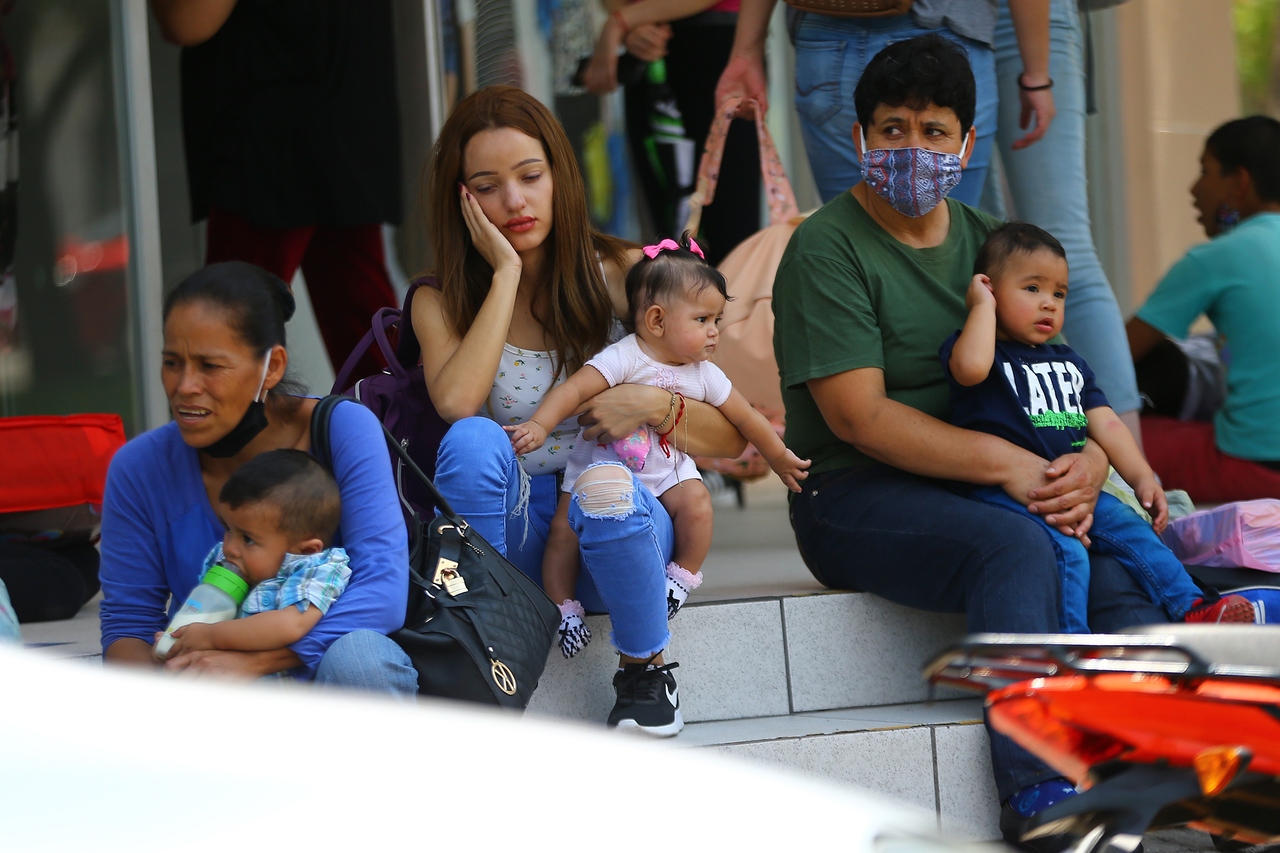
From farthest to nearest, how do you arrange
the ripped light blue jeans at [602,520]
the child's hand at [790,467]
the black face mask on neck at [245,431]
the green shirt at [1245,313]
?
1. the green shirt at [1245,313]
2. the child's hand at [790,467]
3. the ripped light blue jeans at [602,520]
4. the black face mask on neck at [245,431]

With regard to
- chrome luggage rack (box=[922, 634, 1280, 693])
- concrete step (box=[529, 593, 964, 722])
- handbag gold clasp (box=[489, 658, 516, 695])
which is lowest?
concrete step (box=[529, 593, 964, 722])

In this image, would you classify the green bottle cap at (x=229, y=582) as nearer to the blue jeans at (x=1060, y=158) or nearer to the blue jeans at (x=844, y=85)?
the blue jeans at (x=844, y=85)

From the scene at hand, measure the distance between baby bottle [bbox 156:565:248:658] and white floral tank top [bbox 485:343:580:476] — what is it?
2.65 ft

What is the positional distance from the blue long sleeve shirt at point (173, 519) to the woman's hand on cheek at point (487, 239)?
572 millimetres

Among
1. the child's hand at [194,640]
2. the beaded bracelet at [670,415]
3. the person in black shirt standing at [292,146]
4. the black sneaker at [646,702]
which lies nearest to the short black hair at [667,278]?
the beaded bracelet at [670,415]

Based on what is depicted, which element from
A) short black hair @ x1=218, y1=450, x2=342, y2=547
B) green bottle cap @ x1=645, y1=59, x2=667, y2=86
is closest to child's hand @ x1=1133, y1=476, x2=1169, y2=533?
short black hair @ x1=218, y1=450, x2=342, y2=547

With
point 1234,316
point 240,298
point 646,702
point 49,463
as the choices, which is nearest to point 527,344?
point 240,298

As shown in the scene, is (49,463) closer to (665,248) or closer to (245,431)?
(245,431)

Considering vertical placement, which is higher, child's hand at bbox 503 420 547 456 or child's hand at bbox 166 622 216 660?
child's hand at bbox 503 420 547 456

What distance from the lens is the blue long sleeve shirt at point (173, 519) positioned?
6.96ft

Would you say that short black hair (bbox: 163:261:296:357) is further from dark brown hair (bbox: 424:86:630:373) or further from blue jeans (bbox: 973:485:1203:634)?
blue jeans (bbox: 973:485:1203:634)

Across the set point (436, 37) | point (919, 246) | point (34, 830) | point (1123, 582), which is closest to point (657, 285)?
point (919, 246)

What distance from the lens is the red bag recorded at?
3152mm

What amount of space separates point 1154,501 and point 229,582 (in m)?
1.99
